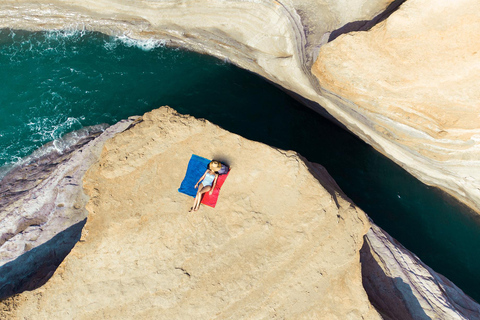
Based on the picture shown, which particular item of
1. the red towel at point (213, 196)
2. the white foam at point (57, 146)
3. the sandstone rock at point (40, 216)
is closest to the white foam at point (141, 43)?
the white foam at point (57, 146)

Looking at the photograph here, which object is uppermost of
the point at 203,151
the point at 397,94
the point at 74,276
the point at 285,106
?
the point at 397,94

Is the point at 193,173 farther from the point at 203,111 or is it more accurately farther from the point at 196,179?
the point at 203,111

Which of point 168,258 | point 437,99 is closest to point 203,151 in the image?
point 168,258

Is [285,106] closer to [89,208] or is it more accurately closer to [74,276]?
[89,208]

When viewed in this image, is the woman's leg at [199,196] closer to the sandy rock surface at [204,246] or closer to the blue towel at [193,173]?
the sandy rock surface at [204,246]

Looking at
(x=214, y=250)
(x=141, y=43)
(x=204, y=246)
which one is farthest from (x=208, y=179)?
(x=141, y=43)

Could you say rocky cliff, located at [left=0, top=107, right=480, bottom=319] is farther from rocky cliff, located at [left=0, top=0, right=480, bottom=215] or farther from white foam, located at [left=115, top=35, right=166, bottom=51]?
white foam, located at [left=115, top=35, right=166, bottom=51]
